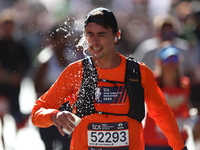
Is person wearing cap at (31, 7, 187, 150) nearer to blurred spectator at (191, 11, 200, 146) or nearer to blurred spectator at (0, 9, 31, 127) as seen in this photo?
blurred spectator at (191, 11, 200, 146)

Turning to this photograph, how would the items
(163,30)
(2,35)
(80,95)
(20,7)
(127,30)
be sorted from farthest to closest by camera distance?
(20,7) < (127,30) < (2,35) < (163,30) < (80,95)

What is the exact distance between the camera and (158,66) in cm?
746

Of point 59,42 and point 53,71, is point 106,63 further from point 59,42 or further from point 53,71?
point 59,42

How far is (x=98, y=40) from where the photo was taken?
5043 millimetres

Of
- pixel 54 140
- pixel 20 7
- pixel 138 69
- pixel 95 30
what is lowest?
pixel 54 140

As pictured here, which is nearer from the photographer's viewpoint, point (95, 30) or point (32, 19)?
point (95, 30)

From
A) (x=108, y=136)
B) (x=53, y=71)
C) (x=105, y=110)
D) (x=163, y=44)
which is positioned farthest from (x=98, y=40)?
(x=163, y=44)

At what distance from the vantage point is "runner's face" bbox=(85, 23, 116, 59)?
5.04 metres

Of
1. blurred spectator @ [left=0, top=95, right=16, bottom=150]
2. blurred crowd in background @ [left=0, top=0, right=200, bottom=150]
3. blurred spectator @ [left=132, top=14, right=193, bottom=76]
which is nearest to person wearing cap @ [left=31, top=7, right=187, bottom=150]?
blurred crowd in background @ [left=0, top=0, right=200, bottom=150]

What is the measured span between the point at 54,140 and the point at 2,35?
2784 mm

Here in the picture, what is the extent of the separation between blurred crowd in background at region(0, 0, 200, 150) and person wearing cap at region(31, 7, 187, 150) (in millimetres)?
2274

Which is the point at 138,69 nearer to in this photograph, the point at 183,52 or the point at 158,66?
the point at 158,66

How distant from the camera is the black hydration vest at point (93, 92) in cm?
489

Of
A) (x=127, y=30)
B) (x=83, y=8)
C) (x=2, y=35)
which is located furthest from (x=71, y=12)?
(x=2, y=35)
